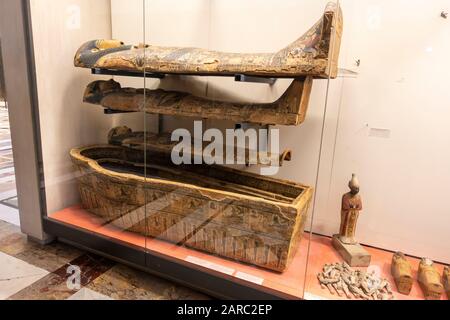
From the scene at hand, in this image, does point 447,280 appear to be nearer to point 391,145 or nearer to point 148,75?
point 391,145

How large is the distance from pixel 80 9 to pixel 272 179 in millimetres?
1740

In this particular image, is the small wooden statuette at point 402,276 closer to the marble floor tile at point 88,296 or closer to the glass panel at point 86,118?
the glass panel at point 86,118

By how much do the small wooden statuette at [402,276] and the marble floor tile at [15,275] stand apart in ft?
6.29

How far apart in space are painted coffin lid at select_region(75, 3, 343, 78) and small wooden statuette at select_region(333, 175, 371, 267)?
0.67 m

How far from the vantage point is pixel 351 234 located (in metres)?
1.80

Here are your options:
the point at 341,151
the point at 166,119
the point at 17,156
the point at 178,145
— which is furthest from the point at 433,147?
the point at 17,156

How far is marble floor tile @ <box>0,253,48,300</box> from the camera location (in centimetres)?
170

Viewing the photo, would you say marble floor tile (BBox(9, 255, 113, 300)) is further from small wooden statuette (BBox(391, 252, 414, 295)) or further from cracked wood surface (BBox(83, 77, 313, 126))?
small wooden statuette (BBox(391, 252, 414, 295))

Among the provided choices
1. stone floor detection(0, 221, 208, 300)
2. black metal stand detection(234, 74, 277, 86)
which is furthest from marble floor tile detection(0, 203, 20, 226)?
black metal stand detection(234, 74, 277, 86)

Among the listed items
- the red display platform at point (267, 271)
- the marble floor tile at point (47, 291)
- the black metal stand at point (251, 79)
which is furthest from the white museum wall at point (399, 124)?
the marble floor tile at point (47, 291)

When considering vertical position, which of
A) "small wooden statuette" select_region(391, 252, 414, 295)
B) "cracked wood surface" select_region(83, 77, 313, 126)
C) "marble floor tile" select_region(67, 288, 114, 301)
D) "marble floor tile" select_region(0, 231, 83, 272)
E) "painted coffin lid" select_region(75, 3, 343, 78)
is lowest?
"marble floor tile" select_region(0, 231, 83, 272)

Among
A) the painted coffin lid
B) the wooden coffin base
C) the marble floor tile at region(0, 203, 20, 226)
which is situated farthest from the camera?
the marble floor tile at region(0, 203, 20, 226)

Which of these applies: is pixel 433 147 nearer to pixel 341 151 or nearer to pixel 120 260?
pixel 341 151

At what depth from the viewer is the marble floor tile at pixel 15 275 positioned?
1696 millimetres
